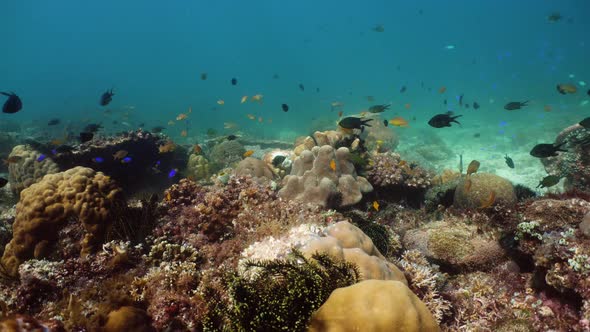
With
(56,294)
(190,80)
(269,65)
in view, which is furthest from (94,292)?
(269,65)

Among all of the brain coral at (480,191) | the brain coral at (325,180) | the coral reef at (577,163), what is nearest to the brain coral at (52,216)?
the brain coral at (325,180)

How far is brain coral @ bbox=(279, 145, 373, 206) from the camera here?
734 centimetres

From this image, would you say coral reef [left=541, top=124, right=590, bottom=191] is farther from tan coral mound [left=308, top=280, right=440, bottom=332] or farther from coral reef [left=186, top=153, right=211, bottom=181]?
coral reef [left=186, top=153, right=211, bottom=181]

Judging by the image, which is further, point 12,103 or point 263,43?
point 263,43

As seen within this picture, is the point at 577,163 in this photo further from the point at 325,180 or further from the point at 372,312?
the point at 372,312

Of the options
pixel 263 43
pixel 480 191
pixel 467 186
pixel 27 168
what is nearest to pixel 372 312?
pixel 467 186

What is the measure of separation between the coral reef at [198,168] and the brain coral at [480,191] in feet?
30.1

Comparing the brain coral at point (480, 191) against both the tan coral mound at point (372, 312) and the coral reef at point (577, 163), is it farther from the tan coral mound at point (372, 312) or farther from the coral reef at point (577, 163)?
the tan coral mound at point (372, 312)

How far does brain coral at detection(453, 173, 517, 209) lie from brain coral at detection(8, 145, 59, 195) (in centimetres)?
1201

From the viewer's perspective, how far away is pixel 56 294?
4121 mm

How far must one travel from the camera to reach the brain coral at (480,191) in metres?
7.99

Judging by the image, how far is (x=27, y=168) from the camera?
938 cm

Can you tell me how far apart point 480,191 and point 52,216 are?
9.82 meters

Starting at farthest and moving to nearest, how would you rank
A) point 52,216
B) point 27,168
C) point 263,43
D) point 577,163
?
point 263,43, point 577,163, point 27,168, point 52,216
